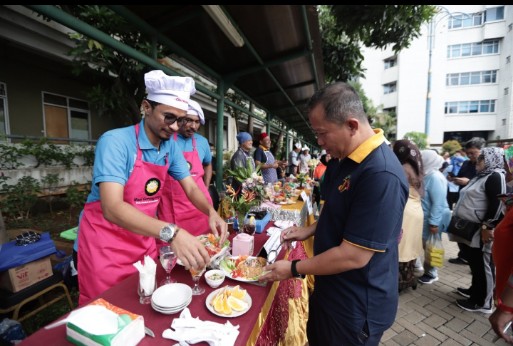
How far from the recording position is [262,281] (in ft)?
4.75

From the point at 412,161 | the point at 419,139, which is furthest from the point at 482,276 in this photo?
the point at 419,139

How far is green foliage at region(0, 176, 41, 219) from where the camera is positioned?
517 cm

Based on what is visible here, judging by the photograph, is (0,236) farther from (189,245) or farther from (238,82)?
(238,82)

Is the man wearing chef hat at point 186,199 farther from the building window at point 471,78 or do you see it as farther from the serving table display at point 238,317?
the building window at point 471,78

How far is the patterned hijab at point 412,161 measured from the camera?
305 centimetres

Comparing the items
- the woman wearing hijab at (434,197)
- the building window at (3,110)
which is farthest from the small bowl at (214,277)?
the building window at (3,110)

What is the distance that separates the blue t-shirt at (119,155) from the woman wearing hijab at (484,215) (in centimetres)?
367

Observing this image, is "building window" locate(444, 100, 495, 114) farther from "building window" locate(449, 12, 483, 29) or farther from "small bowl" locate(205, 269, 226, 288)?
"small bowl" locate(205, 269, 226, 288)

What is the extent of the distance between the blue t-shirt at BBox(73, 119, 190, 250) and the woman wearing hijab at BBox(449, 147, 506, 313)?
3668 millimetres

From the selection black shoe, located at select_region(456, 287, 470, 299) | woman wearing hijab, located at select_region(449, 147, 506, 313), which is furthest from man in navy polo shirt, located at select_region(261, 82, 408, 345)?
black shoe, located at select_region(456, 287, 470, 299)

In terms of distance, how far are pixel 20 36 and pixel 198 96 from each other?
6559mm

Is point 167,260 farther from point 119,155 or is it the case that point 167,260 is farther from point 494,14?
point 494,14

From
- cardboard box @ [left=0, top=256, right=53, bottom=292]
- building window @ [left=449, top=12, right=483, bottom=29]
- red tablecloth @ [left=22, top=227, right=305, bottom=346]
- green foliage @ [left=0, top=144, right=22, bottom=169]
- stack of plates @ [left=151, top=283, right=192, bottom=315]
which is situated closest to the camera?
red tablecloth @ [left=22, top=227, right=305, bottom=346]

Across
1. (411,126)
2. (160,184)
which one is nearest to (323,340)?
(160,184)
